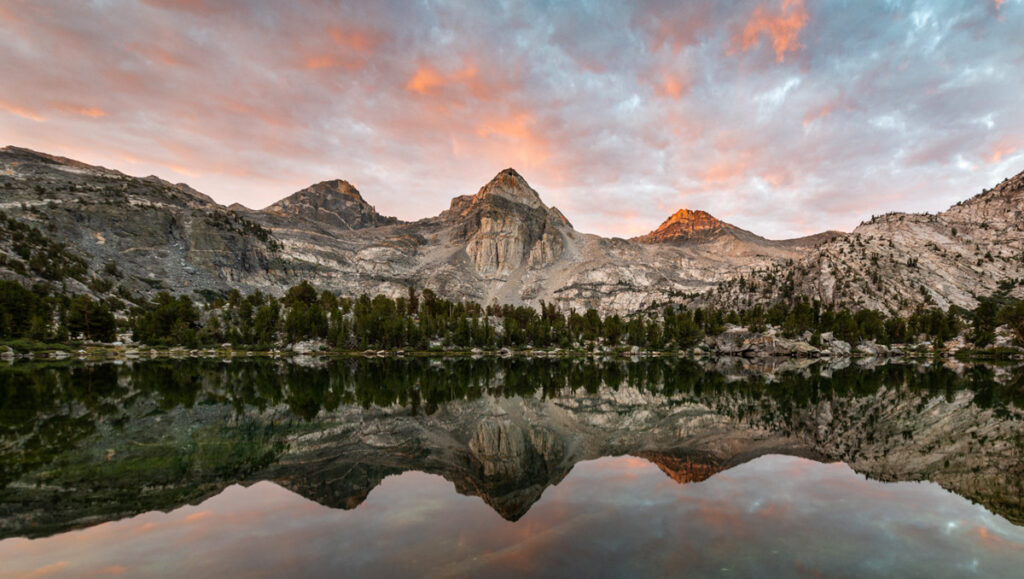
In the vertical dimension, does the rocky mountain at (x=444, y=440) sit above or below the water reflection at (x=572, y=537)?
below

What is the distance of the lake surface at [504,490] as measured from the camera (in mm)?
10219

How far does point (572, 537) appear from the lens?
11.4 meters

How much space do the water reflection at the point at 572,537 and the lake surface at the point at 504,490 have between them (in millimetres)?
71

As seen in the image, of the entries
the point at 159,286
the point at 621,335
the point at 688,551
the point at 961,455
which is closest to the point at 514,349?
the point at 621,335

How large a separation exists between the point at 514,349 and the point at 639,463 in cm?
11694

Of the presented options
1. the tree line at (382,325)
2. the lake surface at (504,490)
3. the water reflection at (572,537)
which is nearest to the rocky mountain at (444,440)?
the lake surface at (504,490)

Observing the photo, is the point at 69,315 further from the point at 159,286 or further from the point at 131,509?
the point at 131,509

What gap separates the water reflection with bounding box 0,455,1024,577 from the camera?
32.0 feet

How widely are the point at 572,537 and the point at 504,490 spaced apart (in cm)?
494

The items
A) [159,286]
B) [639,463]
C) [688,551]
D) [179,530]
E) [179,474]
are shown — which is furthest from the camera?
[159,286]

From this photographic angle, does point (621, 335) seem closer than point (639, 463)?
No

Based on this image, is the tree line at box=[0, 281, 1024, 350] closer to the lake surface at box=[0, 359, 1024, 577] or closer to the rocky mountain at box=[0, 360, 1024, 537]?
the rocky mountain at box=[0, 360, 1024, 537]

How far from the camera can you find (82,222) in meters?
199

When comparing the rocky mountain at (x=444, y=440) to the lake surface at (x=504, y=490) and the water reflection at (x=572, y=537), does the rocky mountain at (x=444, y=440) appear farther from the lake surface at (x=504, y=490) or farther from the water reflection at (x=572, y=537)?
the water reflection at (x=572, y=537)
